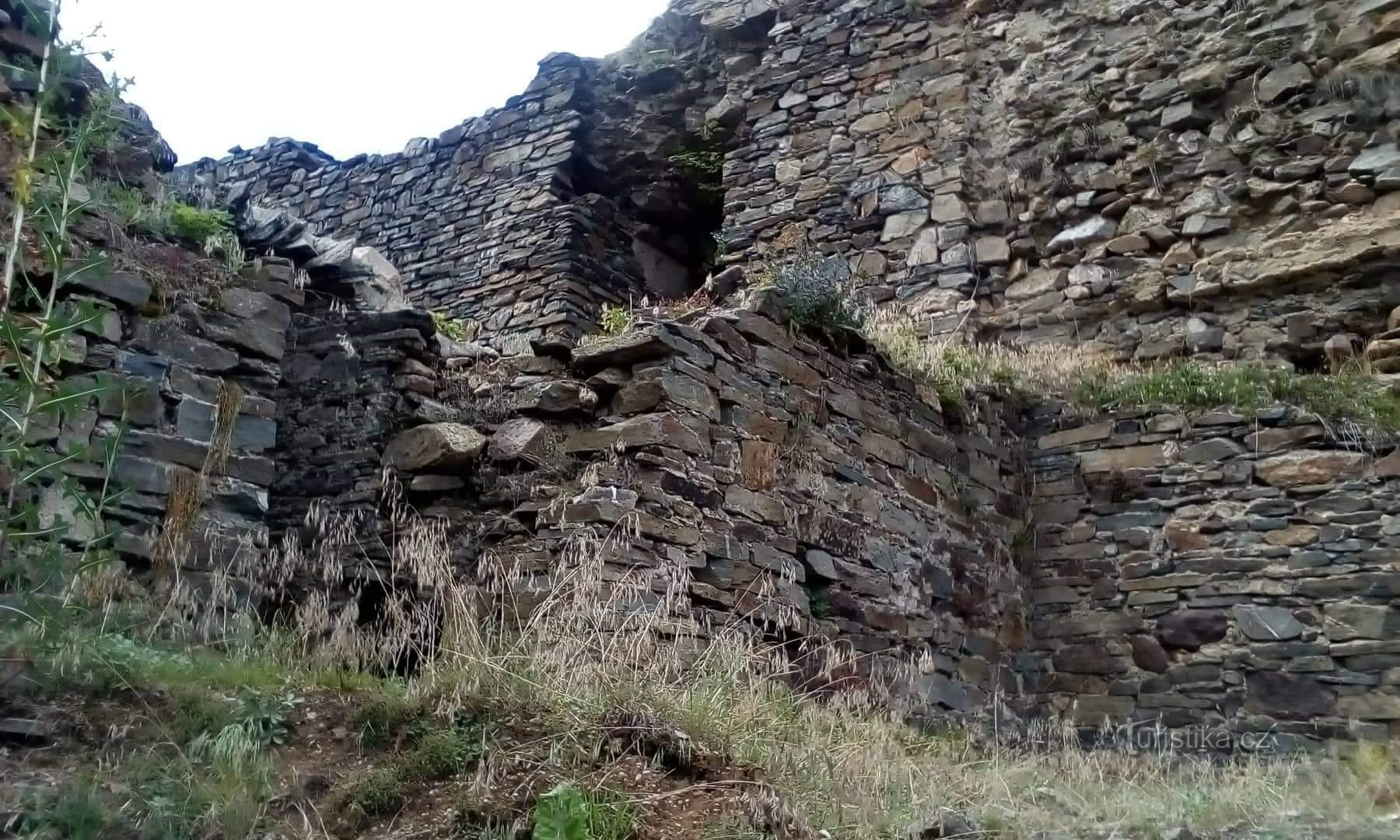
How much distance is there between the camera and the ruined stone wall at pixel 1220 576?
6.01 meters

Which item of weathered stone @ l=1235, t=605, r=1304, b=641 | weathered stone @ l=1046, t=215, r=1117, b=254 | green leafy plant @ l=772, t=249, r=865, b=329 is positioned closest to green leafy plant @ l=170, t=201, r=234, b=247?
green leafy plant @ l=772, t=249, r=865, b=329

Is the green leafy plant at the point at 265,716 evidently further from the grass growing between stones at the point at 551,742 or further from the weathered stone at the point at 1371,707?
the weathered stone at the point at 1371,707

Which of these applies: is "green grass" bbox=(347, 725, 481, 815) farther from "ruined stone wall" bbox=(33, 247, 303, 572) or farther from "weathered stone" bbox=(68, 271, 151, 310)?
"weathered stone" bbox=(68, 271, 151, 310)

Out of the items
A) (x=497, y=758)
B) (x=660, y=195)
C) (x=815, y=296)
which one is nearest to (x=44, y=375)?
(x=497, y=758)

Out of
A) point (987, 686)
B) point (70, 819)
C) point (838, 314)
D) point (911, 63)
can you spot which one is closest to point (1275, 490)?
point (987, 686)

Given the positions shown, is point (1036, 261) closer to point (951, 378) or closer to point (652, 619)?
point (951, 378)

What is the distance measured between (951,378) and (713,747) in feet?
13.9

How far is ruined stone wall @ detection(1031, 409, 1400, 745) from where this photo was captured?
19.7 ft

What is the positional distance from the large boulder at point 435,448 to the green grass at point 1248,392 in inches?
163

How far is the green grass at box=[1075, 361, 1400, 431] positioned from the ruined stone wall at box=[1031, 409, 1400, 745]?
149mm

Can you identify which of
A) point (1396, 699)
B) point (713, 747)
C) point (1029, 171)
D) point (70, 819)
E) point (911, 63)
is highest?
point (911, 63)

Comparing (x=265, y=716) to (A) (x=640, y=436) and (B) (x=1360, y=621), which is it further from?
(B) (x=1360, y=621)

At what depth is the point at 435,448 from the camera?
5.48 metres

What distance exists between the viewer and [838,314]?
6.50 meters
